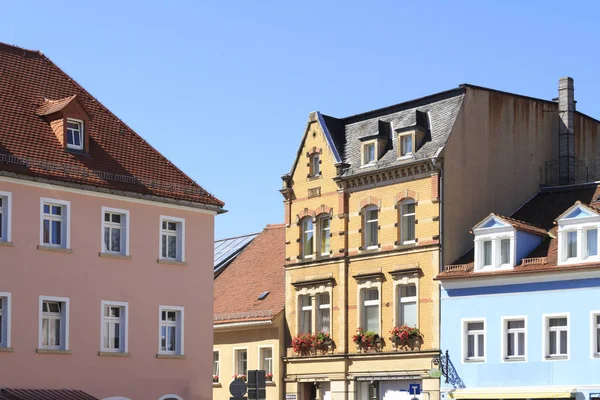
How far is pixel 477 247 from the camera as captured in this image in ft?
160

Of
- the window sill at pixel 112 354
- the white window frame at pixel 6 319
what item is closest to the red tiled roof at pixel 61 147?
the white window frame at pixel 6 319

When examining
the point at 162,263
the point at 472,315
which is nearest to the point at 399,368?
the point at 472,315

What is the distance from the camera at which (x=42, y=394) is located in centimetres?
3794

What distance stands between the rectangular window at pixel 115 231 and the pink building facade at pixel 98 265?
0.04 meters

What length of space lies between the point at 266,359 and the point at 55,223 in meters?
20.4

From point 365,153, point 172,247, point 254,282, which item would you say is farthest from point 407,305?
point 172,247

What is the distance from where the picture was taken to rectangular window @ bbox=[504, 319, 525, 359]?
47.4 metres

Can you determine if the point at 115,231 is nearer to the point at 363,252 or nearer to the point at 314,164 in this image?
the point at 363,252

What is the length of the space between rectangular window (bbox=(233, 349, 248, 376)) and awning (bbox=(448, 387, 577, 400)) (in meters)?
13.4

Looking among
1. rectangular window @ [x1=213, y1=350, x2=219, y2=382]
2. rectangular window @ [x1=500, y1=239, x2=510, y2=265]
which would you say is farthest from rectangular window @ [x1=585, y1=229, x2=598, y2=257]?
rectangular window @ [x1=213, y1=350, x2=219, y2=382]

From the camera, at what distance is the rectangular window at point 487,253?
48688mm

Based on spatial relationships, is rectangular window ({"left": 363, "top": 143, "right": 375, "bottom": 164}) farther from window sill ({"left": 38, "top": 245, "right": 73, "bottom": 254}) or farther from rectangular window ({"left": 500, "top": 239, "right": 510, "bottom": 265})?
window sill ({"left": 38, "top": 245, "right": 73, "bottom": 254})

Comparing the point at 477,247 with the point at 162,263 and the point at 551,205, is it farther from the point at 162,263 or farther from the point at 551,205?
the point at 162,263

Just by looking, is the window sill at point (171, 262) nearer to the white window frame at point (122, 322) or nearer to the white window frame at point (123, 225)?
the white window frame at point (123, 225)
